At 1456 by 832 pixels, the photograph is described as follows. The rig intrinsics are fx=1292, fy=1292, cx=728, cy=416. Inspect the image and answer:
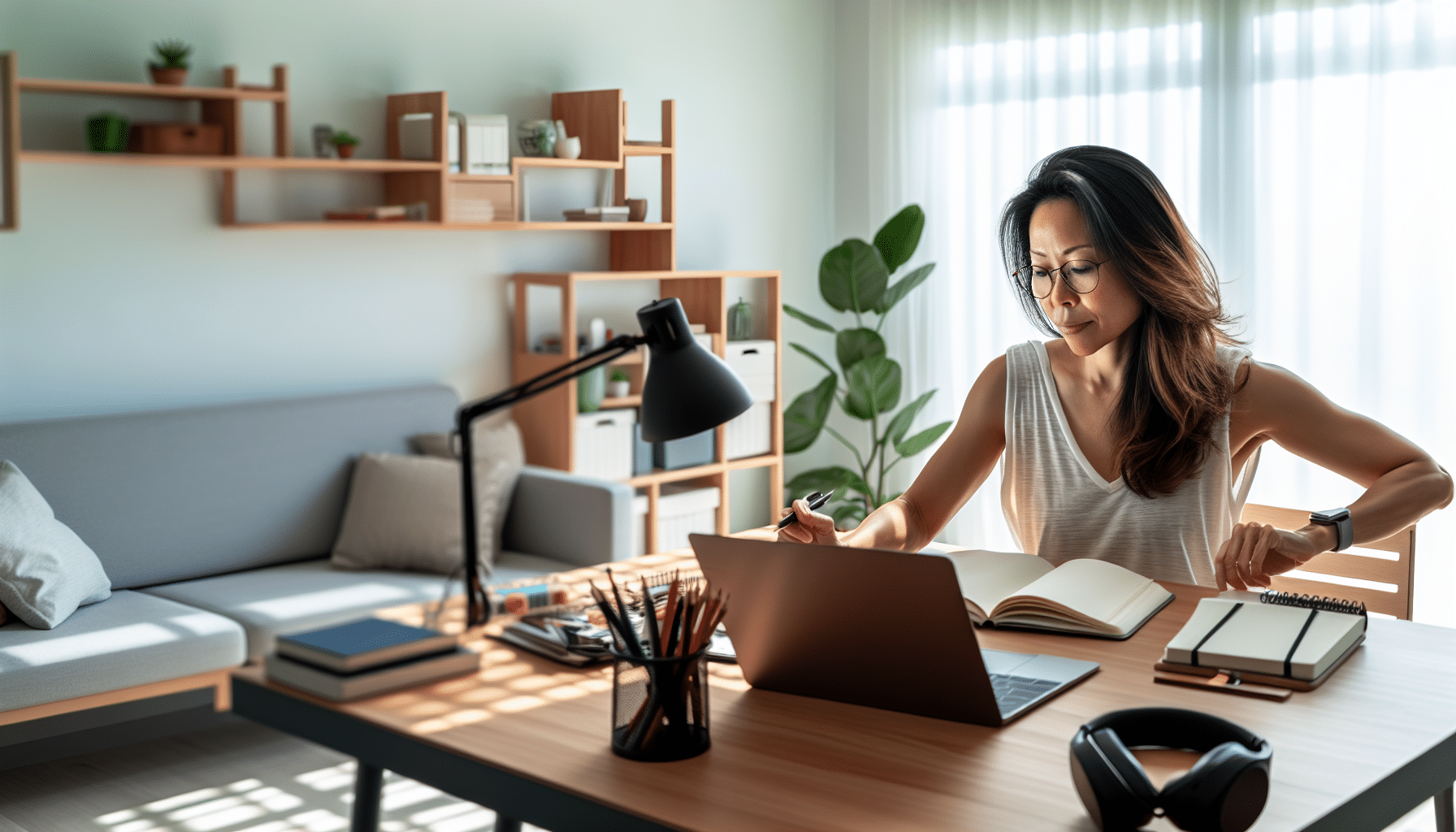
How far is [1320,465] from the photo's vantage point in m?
1.79

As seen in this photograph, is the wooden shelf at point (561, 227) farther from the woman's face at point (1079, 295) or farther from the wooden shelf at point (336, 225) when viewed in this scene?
the woman's face at point (1079, 295)

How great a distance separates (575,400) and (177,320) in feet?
3.74

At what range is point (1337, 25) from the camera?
398 cm

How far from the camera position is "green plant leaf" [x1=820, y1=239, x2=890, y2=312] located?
4523 mm

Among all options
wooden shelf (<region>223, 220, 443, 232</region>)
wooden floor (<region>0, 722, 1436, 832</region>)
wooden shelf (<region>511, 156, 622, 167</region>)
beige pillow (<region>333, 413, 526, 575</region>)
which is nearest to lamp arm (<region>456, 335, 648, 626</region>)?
wooden floor (<region>0, 722, 1436, 832</region>)

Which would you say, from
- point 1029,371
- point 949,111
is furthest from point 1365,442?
point 949,111

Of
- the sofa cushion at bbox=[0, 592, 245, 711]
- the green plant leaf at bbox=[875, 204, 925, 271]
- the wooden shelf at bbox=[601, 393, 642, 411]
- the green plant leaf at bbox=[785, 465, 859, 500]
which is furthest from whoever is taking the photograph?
the green plant leaf at bbox=[785, 465, 859, 500]

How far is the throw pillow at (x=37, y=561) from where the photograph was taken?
277 cm

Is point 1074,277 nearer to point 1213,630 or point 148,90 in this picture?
point 1213,630

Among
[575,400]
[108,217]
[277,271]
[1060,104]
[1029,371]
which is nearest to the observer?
[1029,371]

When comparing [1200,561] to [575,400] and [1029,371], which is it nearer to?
[1029,371]

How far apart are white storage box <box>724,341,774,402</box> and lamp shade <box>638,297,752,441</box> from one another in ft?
10.4

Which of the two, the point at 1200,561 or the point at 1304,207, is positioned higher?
the point at 1304,207

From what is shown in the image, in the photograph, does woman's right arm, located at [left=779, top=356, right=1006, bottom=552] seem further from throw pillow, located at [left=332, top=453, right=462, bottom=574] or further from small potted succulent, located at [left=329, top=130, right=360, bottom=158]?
small potted succulent, located at [left=329, top=130, right=360, bottom=158]
